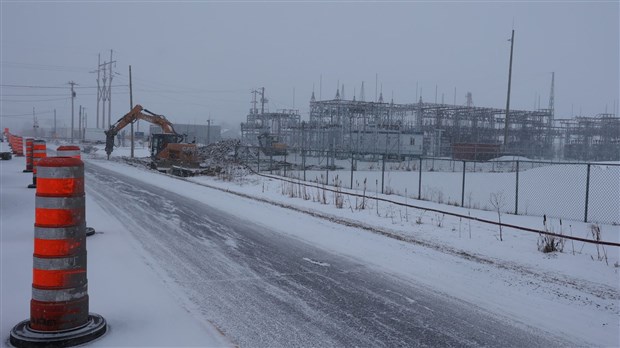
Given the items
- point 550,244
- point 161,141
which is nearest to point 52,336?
point 550,244

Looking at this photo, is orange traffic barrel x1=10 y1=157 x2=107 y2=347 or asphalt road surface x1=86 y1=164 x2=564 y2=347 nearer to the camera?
orange traffic barrel x1=10 y1=157 x2=107 y2=347

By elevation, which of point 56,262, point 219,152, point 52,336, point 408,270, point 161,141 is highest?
point 161,141

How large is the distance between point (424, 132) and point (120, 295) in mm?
52302

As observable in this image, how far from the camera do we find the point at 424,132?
2200 inches

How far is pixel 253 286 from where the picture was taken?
6723mm

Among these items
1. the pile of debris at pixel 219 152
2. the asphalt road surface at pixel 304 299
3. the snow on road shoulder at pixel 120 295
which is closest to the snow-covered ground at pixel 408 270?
the snow on road shoulder at pixel 120 295

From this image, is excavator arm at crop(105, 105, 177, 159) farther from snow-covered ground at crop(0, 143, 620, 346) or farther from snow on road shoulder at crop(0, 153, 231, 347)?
snow on road shoulder at crop(0, 153, 231, 347)

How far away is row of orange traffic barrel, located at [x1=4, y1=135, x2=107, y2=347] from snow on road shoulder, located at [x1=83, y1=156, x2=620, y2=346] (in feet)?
14.7

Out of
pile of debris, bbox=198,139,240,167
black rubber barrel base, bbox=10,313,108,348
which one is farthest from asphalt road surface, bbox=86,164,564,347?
pile of debris, bbox=198,139,240,167

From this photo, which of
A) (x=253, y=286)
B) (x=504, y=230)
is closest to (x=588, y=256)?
(x=504, y=230)

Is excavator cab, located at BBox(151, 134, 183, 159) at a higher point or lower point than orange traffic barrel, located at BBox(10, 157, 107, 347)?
higher

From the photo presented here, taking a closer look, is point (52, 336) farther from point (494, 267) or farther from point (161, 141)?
point (161, 141)

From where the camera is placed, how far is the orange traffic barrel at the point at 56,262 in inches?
177

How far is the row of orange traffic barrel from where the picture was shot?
4.51 metres
